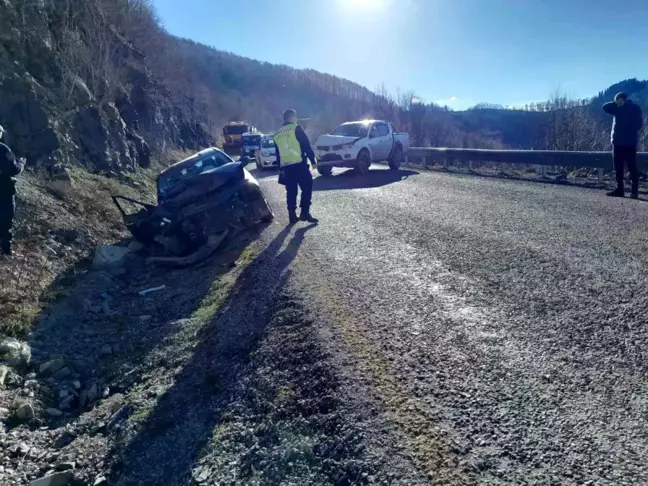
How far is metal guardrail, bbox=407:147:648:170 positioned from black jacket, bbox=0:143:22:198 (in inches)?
477

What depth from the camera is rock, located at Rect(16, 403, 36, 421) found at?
3.71 meters

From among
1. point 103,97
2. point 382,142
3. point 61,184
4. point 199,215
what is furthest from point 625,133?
point 103,97

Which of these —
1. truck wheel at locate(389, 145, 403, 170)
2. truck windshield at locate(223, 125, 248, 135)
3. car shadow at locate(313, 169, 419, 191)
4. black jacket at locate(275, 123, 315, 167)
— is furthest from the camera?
truck windshield at locate(223, 125, 248, 135)

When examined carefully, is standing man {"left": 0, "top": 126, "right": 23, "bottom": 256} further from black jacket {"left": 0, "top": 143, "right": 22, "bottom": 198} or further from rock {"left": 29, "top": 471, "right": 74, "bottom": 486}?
rock {"left": 29, "top": 471, "right": 74, "bottom": 486}

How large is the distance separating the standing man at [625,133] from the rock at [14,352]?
9845 mm

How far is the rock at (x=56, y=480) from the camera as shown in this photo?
2891mm

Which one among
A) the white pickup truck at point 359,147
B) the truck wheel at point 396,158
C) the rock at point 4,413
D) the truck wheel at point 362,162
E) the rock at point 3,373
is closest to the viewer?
the rock at point 4,413

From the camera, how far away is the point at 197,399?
10.9ft

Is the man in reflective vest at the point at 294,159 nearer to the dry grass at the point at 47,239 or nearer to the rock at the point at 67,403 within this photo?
the dry grass at the point at 47,239

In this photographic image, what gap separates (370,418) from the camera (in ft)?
8.06

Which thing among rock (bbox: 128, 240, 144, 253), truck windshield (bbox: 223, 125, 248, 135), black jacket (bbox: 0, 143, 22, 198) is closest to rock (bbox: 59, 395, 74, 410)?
black jacket (bbox: 0, 143, 22, 198)

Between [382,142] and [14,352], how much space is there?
14.4m

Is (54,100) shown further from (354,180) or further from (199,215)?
(354,180)

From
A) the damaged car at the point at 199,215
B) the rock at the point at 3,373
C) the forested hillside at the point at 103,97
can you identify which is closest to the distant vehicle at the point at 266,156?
the forested hillside at the point at 103,97
